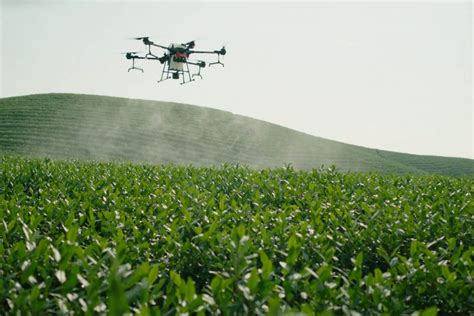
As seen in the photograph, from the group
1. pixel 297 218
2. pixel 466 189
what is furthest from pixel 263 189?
pixel 466 189

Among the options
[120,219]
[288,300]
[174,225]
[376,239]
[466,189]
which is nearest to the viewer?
[288,300]

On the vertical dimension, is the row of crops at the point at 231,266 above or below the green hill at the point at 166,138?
below

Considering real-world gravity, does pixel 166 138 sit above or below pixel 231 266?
above

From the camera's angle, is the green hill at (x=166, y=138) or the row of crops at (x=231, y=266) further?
the green hill at (x=166, y=138)

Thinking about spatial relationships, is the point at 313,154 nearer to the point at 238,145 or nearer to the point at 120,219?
the point at 238,145

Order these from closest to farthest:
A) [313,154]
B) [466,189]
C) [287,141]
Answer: [466,189]
[313,154]
[287,141]

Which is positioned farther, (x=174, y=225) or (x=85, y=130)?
(x=85, y=130)

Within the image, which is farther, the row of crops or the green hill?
the green hill

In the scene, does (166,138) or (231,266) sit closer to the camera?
(231,266)
